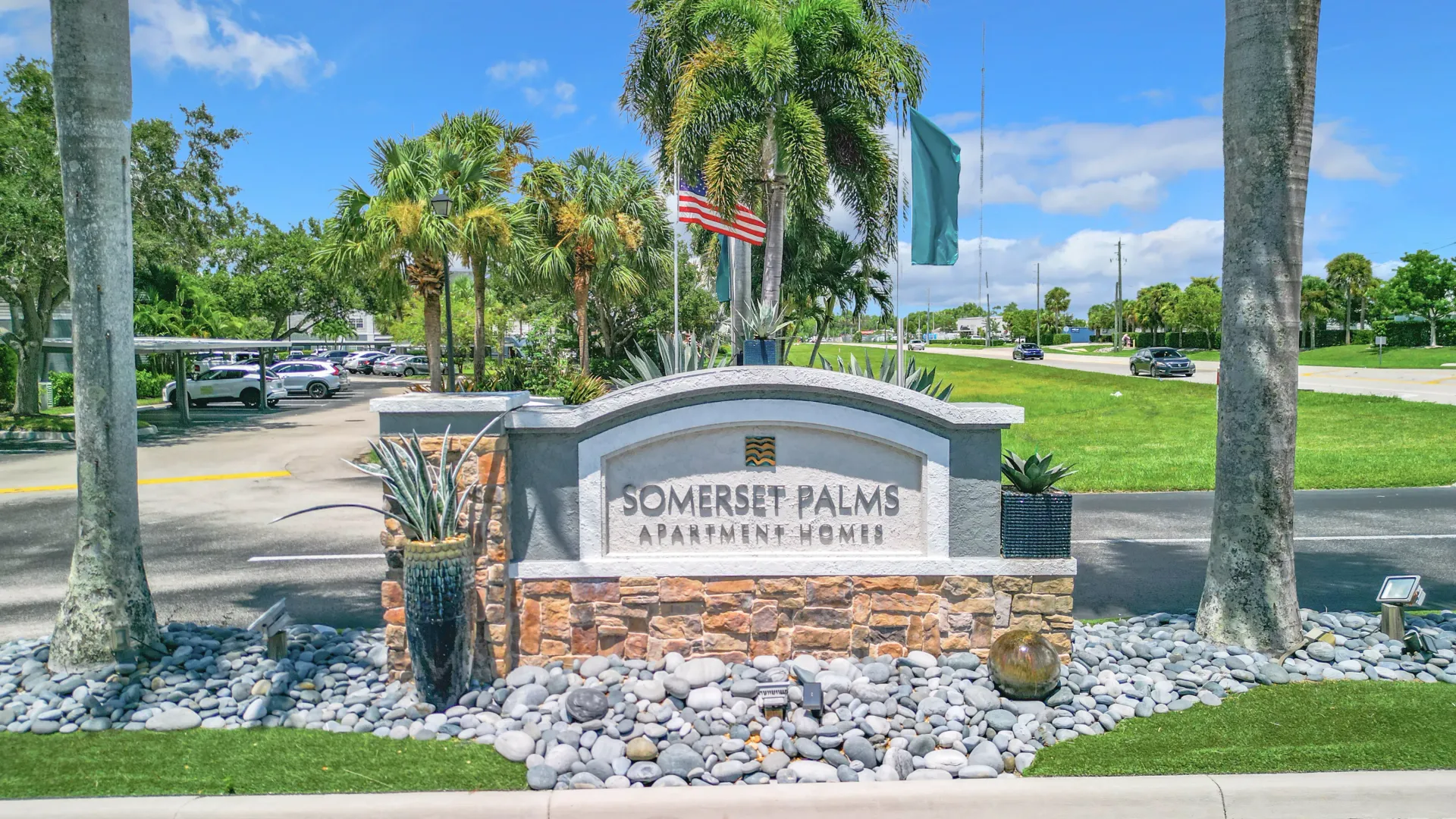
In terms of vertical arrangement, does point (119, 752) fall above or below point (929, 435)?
below

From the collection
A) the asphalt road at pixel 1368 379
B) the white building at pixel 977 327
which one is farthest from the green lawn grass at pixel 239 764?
the white building at pixel 977 327

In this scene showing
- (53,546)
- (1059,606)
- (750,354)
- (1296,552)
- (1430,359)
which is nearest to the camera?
(1059,606)

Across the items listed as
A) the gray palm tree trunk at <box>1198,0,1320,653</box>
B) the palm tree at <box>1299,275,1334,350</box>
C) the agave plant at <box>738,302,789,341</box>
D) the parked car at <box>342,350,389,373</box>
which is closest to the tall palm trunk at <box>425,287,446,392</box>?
the agave plant at <box>738,302,789,341</box>

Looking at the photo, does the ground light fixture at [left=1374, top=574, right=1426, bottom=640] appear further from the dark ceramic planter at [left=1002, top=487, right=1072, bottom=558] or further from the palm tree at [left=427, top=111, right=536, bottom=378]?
the palm tree at [left=427, top=111, right=536, bottom=378]

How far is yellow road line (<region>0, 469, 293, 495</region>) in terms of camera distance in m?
14.4

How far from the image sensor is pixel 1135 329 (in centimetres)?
11156

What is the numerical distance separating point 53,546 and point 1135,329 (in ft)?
385

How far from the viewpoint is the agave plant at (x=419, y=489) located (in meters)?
5.44

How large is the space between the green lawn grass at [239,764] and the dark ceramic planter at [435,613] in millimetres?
439

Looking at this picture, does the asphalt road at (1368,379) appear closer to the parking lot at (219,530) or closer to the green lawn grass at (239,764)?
the parking lot at (219,530)

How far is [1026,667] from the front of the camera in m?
5.35

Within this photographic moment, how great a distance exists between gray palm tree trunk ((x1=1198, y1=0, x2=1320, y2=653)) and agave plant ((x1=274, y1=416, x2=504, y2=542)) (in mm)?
5042

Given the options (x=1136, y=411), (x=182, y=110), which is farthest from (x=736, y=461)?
(x=182, y=110)

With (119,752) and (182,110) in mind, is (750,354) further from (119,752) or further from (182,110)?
(182,110)
